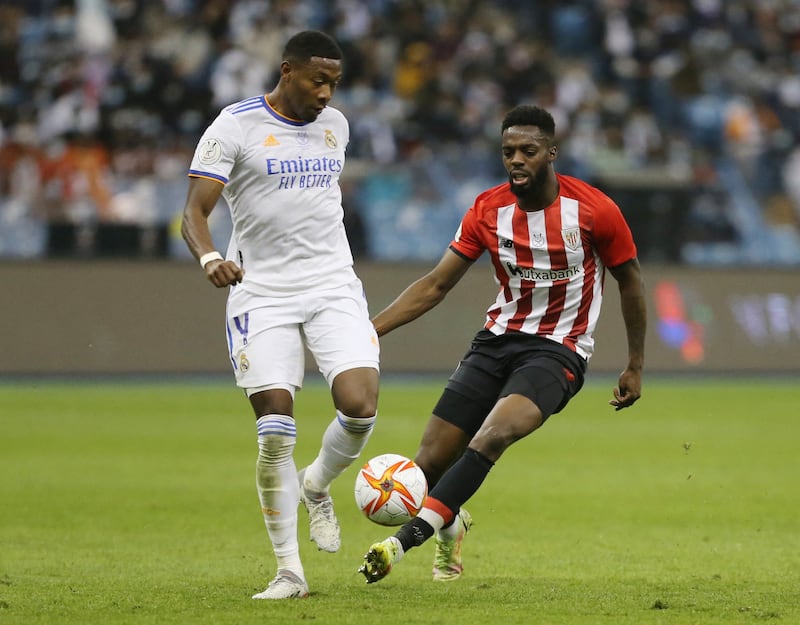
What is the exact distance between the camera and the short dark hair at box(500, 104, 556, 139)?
22.5 feet

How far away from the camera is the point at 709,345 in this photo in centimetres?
2133

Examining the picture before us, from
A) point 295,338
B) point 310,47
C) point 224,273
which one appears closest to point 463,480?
point 295,338

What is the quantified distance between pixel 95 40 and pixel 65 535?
14526 millimetres

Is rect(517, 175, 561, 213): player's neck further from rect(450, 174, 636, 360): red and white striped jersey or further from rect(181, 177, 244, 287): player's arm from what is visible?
rect(181, 177, 244, 287): player's arm

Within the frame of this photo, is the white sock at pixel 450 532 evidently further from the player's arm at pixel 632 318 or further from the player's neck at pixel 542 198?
the player's neck at pixel 542 198

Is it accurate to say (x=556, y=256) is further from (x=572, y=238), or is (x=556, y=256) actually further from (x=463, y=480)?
(x=463, y=480)

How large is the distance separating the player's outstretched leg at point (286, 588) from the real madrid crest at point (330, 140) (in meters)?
2.07

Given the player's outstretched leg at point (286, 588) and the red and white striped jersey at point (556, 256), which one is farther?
the red and white striped jersey at point (556, 256)

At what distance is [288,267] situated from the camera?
689cm

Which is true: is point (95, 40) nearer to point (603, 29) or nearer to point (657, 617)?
point (603, 29)

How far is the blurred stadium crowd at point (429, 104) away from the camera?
1919cm

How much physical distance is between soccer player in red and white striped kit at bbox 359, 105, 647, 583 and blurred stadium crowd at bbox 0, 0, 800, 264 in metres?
12.0

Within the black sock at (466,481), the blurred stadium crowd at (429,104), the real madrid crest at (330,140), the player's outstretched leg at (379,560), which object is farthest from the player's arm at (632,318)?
the blurred stadium crowd at (429,104)

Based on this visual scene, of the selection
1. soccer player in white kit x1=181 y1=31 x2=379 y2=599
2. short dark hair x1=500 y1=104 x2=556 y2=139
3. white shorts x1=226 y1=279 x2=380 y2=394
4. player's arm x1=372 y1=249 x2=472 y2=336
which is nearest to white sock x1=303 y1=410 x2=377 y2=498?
soccer player in white kit x1=181 y1=31 x2=379 y2=599
